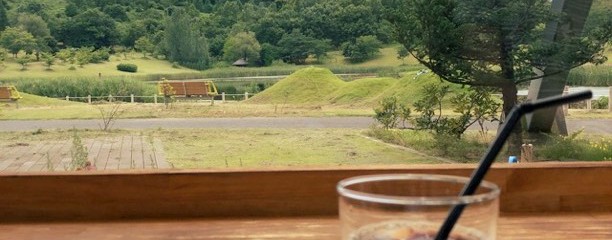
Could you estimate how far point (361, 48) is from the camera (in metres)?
2.26

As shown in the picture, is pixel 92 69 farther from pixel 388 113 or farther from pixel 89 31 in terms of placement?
pixel 388 113

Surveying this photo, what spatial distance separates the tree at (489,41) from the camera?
7.09 ft

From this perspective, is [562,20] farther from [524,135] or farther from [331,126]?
[331,126]

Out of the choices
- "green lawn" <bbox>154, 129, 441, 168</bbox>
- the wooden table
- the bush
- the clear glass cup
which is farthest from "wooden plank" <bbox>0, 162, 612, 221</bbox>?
the bush

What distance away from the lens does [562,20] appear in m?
2.20

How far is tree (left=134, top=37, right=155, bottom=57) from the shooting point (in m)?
2.28

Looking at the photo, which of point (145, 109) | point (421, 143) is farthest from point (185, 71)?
point (421, 143)

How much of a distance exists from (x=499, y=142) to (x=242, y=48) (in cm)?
176

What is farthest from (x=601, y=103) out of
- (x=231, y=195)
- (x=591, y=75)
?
(x=231, y=195)

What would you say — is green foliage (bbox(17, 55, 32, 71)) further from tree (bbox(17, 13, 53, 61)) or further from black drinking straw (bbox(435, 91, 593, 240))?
black drinking straw (bbox(435, 91, 593, 240))

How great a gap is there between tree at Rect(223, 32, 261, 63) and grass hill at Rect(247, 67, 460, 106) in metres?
0.12

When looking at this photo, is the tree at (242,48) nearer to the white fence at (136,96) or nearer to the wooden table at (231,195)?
the white fence at (136,96)

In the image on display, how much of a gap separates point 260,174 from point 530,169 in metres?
0.49

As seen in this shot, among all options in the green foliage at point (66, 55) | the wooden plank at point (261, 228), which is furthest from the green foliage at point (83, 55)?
the wooden plank at point (261, 228)
